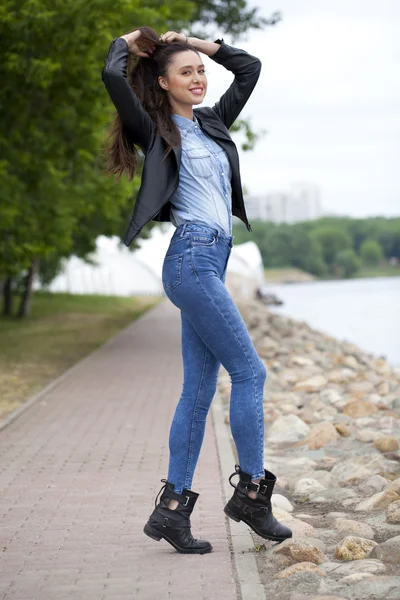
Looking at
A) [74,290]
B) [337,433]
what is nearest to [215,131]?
[337,433]

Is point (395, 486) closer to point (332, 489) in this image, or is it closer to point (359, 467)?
point (332, 489)

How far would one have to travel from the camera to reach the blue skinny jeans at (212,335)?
443cm

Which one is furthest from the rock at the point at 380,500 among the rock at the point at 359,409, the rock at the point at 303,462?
the rock at the point at 359,409

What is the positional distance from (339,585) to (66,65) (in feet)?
36.0

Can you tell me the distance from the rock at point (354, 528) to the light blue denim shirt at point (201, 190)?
1691 millimetres

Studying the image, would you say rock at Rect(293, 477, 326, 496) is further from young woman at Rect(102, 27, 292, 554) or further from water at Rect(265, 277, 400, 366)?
water at Rect(265, 277, 400, 366)

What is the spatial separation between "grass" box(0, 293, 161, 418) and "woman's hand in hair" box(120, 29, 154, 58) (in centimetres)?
661

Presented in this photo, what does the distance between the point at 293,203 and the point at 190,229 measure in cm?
17872

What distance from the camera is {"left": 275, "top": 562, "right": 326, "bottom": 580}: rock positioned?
171 inches

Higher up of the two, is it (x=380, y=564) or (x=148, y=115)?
(x=148, y=115)

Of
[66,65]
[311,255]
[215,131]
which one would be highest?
[66,65]

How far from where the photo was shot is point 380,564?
445 cm

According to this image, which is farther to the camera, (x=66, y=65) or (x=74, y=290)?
(x=74, y=290)

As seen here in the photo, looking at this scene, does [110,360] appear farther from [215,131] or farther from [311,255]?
[311,255]
